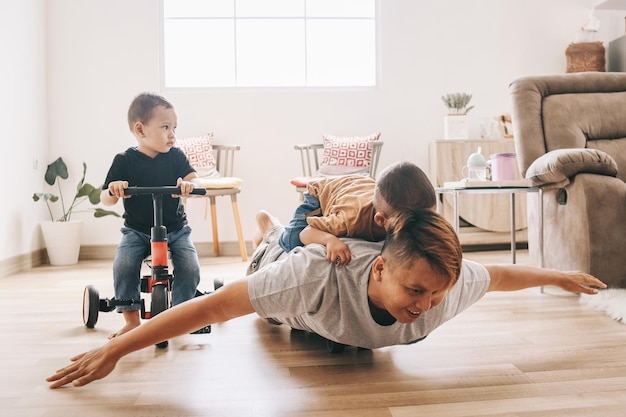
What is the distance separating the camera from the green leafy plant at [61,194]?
388 cm

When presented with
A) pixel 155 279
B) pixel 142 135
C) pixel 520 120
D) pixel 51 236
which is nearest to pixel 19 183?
pixel 51 236

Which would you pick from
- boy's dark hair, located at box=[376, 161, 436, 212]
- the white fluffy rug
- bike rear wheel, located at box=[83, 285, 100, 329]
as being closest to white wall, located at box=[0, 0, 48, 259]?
bike rear wheel, located at box=[83, 285, 100, 329]

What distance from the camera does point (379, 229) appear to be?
149cm

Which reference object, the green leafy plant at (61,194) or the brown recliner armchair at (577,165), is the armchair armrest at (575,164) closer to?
the brown recliner armchair at (577,165)

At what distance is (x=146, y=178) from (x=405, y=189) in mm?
1035

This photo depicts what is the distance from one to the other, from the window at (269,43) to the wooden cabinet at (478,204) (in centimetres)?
100

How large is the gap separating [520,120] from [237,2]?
272cm

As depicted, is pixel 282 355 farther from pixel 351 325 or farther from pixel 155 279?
pixel 155 279

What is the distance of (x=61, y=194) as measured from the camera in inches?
167

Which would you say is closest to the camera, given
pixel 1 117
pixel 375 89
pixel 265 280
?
pixel 265 280

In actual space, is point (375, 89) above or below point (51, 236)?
above

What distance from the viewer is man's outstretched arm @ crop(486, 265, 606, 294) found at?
1.55 m

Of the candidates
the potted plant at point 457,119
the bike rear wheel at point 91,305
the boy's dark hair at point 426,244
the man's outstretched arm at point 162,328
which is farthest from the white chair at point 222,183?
the boy's dark hair at point 426,244

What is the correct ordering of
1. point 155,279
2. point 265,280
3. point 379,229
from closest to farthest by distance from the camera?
1. point 265,280
2. point 379,229
3. point 155,279
